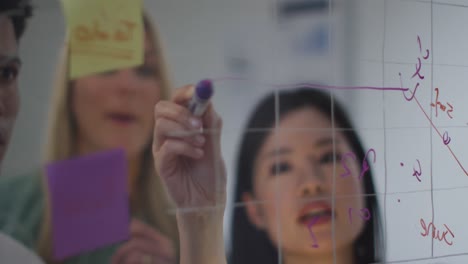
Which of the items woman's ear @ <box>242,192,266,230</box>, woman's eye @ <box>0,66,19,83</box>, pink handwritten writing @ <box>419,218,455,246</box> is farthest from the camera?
pink handwritten writing @ <box>419,218,455,246</box>

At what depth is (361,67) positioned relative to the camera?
2.51 ft

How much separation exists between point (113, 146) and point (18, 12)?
20cm

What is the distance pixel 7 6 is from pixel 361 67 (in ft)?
1.68

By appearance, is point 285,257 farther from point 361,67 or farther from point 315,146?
point 361,67

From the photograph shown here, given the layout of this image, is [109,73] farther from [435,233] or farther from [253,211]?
[435,233]

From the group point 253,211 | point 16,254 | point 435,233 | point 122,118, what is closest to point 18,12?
point 122,118

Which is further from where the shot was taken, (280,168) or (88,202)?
(280,168)

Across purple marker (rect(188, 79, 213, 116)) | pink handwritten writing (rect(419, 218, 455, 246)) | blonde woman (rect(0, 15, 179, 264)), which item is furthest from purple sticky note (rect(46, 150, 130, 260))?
pink handwritten writing (rect(419, 218, 455, 246))

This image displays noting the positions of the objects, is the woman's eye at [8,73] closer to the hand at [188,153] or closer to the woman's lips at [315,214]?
the hand at [188,153]

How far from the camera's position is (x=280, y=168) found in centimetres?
71

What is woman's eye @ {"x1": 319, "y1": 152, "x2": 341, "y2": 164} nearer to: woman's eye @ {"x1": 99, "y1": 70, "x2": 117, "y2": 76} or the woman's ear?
the woman's ear

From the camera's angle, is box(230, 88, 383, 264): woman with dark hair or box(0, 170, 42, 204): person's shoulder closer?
box(0, 170, 42, 204): person's shoulder

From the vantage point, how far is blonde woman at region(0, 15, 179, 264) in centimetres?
59

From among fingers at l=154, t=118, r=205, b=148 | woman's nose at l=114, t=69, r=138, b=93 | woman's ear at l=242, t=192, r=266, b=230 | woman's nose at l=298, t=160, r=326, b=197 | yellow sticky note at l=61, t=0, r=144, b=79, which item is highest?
yellow sticky note at l=61, t=0, r=144, b=79
